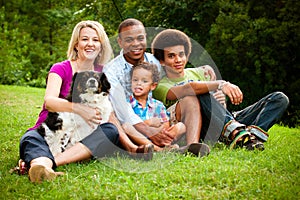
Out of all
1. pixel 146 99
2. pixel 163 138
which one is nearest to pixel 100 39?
pixel 146 99

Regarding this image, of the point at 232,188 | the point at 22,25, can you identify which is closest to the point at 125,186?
the point at 232,188

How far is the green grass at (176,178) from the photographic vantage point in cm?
265

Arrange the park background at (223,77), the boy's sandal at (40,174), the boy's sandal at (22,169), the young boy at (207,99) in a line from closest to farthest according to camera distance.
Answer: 1. the park background at (223,77)
2. the boy's sandal at (40,174)
3. the boy's sandal at (22,169)
4. the young boy at (207,99)

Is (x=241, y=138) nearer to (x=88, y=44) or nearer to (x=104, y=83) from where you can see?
(x=104, y=83)

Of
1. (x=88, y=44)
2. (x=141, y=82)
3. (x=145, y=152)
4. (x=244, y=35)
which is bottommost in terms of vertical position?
(x=145, y=152)

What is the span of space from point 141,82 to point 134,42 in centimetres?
41

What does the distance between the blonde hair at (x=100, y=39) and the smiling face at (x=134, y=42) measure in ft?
0.79

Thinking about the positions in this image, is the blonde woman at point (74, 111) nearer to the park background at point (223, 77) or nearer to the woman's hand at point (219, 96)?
the park background at point (223, 77)

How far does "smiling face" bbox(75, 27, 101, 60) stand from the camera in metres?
3.68

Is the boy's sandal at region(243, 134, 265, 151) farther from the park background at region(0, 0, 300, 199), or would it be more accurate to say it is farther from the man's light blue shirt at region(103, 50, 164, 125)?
the man's light blue shirt at region(103, 50, 164, 125)

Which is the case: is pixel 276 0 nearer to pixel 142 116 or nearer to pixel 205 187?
pixel 142 116

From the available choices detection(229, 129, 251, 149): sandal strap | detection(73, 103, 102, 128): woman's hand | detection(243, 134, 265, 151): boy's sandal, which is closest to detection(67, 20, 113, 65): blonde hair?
detection(73, 103, 102, 128): woman's hand

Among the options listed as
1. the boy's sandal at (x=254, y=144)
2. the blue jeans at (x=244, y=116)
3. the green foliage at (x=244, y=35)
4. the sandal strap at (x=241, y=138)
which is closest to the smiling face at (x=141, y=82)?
the blue jeans at (x=244, y=116)

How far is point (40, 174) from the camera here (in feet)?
9.66
